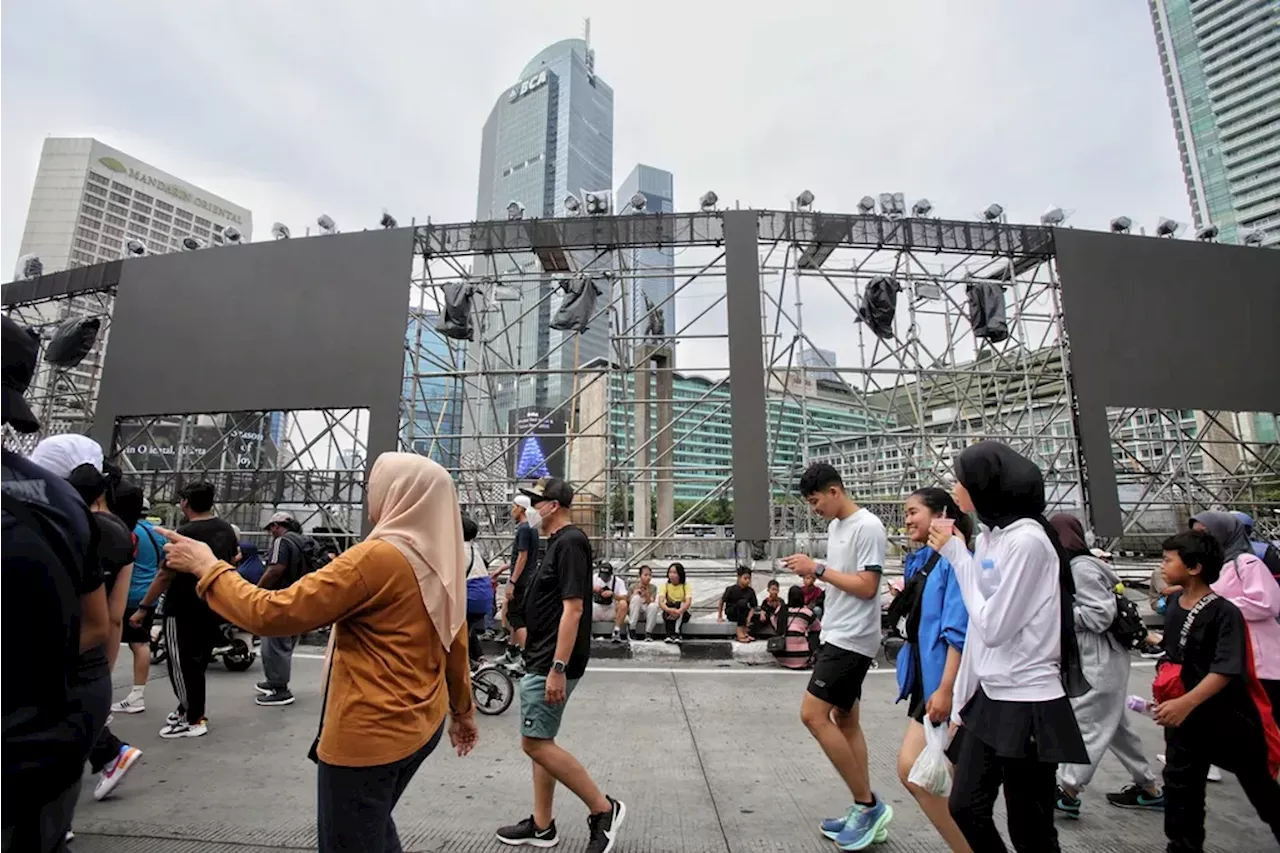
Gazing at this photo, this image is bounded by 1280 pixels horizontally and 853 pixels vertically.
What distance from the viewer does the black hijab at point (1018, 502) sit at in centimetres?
205

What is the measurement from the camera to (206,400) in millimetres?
11906

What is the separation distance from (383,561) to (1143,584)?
13.6 m

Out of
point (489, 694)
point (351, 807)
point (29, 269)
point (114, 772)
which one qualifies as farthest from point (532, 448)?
point (351, 807)

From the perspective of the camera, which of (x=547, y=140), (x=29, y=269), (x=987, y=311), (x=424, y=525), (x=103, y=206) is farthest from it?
(x=547, y=140)

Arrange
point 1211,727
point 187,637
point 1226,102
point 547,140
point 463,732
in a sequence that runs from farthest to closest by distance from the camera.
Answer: point 547,140
point 1226,102
point 187,637
point 1211,727
point 463,732

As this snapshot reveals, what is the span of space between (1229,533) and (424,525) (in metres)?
4.00

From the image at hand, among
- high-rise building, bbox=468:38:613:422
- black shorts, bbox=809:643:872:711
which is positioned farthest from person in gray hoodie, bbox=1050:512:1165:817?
high-rise building, bbox=468:38:613:422

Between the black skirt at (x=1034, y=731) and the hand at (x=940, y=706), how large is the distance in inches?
12.6

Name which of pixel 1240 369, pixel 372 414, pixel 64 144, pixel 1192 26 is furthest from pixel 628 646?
pixel 1192 26

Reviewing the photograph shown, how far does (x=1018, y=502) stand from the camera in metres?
2.06

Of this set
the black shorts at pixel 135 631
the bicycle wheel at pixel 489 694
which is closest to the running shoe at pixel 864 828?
the bicycle wheel at pixel 489 694

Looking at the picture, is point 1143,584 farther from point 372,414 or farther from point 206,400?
point 206,400

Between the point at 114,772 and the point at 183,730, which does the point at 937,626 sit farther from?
the point at 183,730

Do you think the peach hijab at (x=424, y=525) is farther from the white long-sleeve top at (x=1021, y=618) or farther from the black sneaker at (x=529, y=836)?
the white long-sleeve top at (x=1021, y=618)
